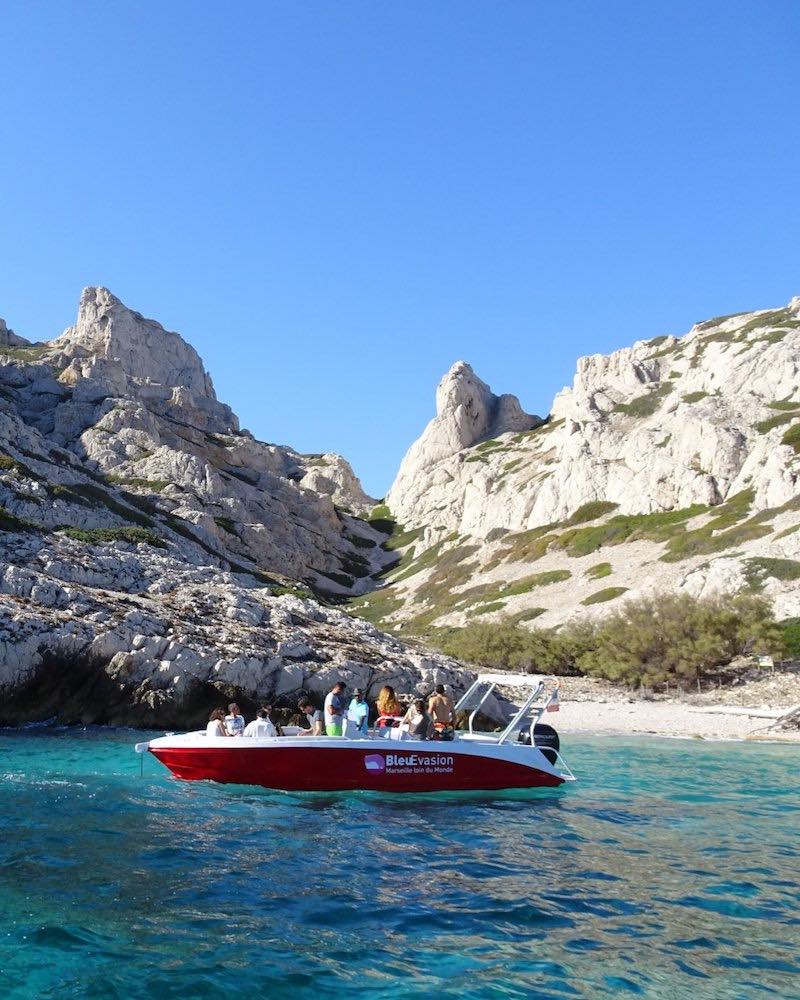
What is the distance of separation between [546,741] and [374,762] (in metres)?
4.97

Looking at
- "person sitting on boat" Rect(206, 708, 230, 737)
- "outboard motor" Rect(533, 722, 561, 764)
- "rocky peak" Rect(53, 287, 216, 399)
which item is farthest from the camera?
"rocky peak" Rect(53, 287, 216, 399)

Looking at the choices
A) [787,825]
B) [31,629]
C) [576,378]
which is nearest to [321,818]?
[787,825]

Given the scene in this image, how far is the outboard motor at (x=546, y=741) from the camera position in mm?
19984

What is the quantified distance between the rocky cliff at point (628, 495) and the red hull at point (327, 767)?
1394 inches

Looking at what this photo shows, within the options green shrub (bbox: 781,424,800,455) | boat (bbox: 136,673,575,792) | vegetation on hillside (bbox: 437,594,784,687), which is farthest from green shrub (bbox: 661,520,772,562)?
boat (bbox: 136,673,575,792)

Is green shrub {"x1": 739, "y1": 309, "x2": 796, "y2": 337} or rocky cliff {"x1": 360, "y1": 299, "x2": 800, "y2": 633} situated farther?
green shrub {"x1": 739, "y1": 309, "x2": 796, "y2": 337}

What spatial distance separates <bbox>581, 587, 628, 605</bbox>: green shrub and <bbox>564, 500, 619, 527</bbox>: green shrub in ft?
89.6

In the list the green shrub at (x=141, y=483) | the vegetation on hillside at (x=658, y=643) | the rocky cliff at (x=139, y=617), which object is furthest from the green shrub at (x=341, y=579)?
the vegetation on hillside at (x=658, y=643)

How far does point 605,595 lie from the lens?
6134 centimetres

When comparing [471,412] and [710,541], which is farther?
[471,412]

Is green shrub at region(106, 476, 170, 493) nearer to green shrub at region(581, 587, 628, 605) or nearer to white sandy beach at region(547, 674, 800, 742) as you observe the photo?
green shrub at region(581, 587, 628, 605)

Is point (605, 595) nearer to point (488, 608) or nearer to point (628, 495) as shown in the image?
point (488, 608)

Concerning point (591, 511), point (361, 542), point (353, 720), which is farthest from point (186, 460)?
point (353, 720)

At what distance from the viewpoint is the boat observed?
17.6 meters
